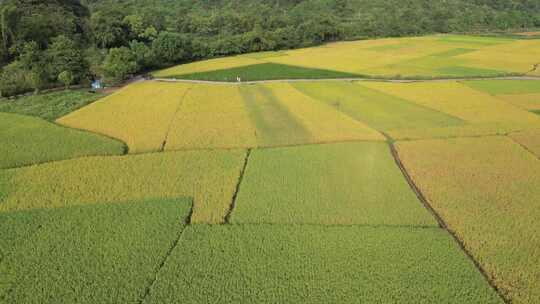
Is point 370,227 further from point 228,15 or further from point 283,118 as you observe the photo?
point 228,15

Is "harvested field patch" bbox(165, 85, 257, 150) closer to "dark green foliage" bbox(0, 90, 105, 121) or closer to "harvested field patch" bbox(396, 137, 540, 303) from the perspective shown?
"dark green foliage" bbox(0, 90, 105, 121)

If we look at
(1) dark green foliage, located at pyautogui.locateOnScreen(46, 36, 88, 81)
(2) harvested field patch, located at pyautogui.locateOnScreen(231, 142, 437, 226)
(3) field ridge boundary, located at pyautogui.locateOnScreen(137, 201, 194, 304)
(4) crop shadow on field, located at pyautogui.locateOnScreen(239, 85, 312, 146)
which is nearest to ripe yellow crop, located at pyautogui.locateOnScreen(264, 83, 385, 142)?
(4) crop shadow on field, located at pyautogui.locateOnScreen(239, 85, 312, 146)

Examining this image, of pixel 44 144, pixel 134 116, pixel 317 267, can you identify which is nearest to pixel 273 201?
pixel 317 267

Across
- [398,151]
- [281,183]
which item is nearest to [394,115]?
[398,151]

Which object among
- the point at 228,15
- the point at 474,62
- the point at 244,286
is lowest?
the point at 244,286

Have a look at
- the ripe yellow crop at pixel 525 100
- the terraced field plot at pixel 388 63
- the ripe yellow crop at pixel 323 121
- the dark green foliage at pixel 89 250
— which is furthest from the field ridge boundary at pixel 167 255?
the terraced field plot at pixel 388 63

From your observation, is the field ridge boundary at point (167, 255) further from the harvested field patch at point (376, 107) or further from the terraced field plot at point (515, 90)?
the terraced field plot at point (515, 90)

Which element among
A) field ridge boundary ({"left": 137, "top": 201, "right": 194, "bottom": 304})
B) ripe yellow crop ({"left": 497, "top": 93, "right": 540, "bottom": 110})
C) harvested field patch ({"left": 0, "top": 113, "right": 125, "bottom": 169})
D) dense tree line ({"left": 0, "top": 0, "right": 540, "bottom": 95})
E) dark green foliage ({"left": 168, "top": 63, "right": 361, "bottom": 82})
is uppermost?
dense tree line ({"left": 0, "top": 0, "right": 540, "bottom": 95})

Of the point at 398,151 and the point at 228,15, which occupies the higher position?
the point at 228,15
